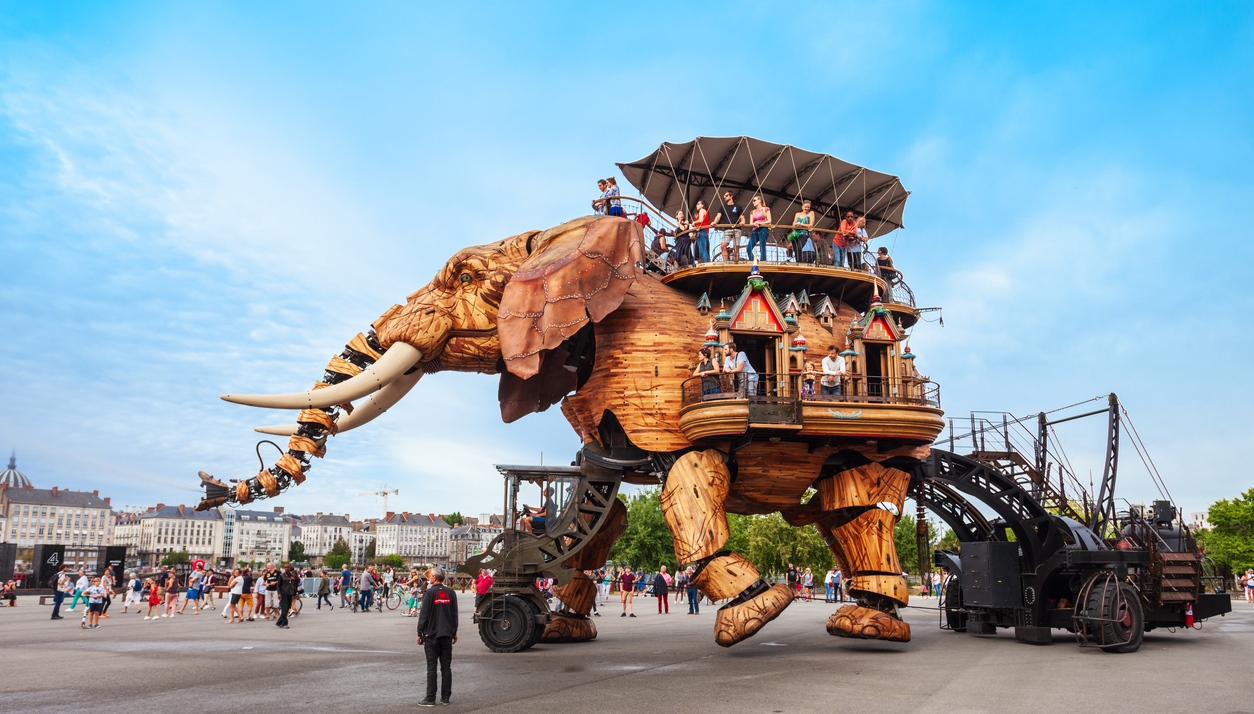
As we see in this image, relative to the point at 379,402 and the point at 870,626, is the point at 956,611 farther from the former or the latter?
the point at 379,402

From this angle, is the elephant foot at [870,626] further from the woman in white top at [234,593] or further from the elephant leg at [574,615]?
the woman in white top at [234,593]

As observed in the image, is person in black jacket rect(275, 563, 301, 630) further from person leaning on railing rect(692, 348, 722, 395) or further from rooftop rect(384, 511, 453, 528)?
rooftop rect(384, 511, 453, 528)

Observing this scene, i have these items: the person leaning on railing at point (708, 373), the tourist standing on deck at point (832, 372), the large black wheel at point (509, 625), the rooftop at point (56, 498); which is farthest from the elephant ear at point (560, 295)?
the rooftop at point (56, 498)

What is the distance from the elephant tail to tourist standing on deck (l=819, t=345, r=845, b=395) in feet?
20.3

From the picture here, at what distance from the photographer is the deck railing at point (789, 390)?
40.0 ft

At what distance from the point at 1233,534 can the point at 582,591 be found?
43.0 m

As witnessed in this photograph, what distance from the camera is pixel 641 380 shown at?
42.4ft

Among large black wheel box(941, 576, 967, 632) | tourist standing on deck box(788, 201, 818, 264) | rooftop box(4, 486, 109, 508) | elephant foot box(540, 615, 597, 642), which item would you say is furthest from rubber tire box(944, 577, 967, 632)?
rooftop box(4, 486, 109, 508)

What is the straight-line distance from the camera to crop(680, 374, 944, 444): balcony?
470 inches

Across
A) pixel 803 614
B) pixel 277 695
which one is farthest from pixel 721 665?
pixel 803 614

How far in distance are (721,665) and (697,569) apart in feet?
4.18

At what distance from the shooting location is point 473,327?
44.2ft

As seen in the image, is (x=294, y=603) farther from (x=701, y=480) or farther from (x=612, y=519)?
(x=701, y=480)

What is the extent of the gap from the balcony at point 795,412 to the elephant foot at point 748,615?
2.18 meters
